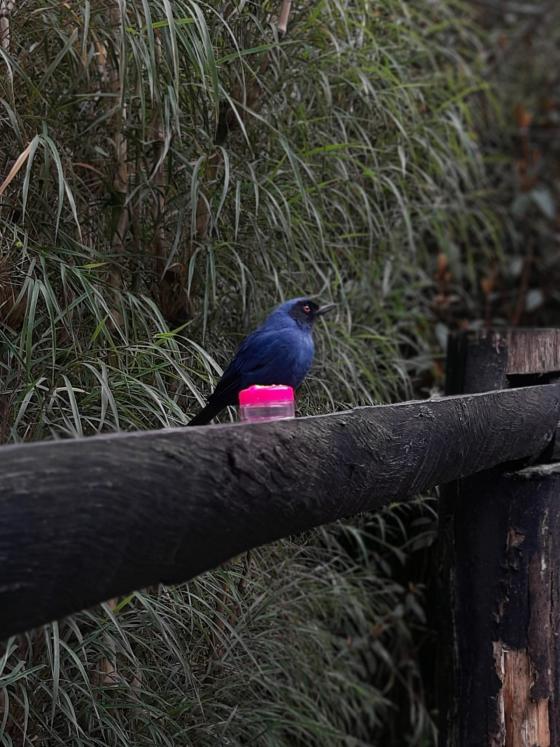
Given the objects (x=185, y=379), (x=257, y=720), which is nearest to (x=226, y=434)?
→ (x=185, y=379)

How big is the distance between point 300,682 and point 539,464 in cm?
76

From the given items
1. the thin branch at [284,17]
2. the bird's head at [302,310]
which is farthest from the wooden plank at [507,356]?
the thin branch at [284,17]

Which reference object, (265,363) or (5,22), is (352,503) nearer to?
(265,363)

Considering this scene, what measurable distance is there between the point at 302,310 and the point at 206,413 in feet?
1.14

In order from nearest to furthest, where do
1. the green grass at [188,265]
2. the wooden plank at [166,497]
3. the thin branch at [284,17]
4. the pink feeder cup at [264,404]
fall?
1. the wooden plank at [166,497]
2. the pink feeder cup at [264,404]
3. the green grass at [188,265]
4. the thin branch at [284,17]

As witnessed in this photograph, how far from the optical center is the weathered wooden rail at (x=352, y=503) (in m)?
0.85

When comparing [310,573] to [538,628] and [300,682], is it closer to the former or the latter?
[300,682]

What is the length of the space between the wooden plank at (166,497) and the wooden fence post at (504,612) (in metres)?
0.58

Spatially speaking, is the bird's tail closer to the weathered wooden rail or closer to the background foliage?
the background foliage

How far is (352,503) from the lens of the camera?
1368mm

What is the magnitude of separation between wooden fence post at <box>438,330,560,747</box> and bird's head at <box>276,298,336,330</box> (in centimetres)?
48

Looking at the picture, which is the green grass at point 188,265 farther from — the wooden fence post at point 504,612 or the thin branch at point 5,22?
the wooden fence post at point 504,612

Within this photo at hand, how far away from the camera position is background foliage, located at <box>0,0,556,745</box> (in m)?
1.75

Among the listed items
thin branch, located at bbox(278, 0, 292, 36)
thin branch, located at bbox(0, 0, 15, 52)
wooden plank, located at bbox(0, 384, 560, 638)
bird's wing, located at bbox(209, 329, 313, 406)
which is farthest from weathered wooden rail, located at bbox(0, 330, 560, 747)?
thin branch, located at bbox(0, 0, 15, 52)
